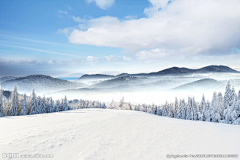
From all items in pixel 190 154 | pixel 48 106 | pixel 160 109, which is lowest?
pixel 160 109

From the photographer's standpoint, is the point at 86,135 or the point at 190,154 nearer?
the point at 190,154

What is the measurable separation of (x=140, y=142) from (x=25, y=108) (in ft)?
134

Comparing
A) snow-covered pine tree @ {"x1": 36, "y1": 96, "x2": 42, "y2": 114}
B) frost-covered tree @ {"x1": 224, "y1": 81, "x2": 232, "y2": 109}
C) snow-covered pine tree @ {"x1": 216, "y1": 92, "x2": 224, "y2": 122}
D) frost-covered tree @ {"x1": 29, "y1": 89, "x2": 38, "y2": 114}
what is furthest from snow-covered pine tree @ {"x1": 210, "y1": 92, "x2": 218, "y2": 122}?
frost-covered tree @ {"x1": 29, "y1": 89, "x2": 38, "y2": 114}

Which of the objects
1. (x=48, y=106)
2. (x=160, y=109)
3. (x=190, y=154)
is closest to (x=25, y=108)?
(x=48, y=106)

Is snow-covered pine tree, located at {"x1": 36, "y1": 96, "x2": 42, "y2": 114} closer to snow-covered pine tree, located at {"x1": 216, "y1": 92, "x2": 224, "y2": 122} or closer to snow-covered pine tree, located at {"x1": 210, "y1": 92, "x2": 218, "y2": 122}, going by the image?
snow-covered pine tree, located at {"x1": 210, "y1": 92, "x2": 218, "y2": 122}

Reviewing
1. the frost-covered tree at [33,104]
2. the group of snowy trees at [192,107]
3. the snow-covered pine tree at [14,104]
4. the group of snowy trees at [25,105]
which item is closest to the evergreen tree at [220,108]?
the group of snowy trees at [192,107]

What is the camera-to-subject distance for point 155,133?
10.7 m

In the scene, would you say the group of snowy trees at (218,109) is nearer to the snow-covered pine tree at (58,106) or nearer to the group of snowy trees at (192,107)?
the group of snowy trees at (192,107)

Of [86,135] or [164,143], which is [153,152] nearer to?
[164,143]

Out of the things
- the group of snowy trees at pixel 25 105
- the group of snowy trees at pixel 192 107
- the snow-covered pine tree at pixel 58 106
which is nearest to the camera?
the group of snowy trees at pixel 192 107

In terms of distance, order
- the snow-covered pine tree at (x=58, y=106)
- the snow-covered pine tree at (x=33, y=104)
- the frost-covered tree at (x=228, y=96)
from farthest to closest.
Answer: the snow-covered pine tree at (x=58, y=106)
the snow-covered pine tree at (x=33, y=104)
the frost-covered tree at (x=228, y=96)

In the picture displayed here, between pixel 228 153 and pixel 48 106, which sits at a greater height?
pixel 228 153

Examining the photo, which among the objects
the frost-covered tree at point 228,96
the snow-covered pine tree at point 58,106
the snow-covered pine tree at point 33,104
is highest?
the frost-covered tree at point 228,96

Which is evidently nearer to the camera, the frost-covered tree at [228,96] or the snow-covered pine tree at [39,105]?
the frost-covered tree at [228,96]
